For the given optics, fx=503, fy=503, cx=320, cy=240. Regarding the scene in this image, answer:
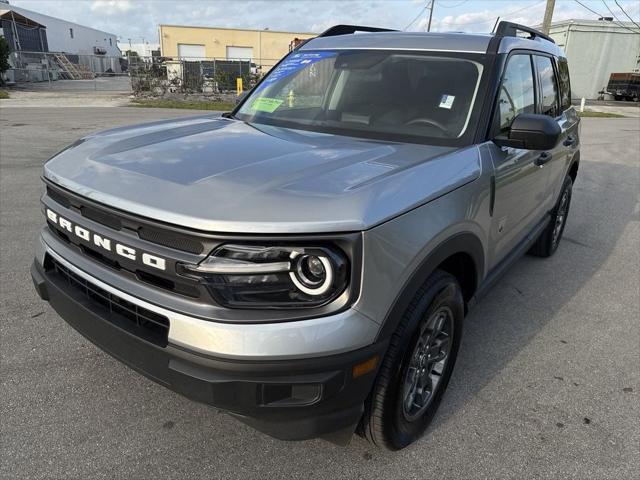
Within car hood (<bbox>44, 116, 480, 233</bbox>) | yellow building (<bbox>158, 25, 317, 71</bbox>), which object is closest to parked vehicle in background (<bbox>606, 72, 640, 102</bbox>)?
yellow building (<bbox>158, 25, 317, 71</bbox>)

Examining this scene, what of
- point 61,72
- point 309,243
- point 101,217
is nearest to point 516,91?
point 309,243

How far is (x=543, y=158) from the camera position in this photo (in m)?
3.54

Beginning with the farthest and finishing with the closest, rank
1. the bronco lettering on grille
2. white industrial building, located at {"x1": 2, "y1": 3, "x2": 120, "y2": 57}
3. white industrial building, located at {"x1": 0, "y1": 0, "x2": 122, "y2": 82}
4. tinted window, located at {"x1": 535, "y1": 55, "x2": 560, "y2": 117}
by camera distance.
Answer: white industrial building, located at {"x1": 2, "y1": 3, "x2": 120, "y2": 57} → white industrial building, located at {"x1": 0, "y1": 0, "x2": 122, "y2": 82} → tinted window, located at {"x1": 535, "y1": 55, "x2": 560, "y2": 117} → the bronco lettering on grille

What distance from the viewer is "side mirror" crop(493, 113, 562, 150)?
2.59 m

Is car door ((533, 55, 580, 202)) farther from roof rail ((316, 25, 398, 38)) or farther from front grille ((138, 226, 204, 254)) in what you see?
front grille ((138, 226, 204, 254))

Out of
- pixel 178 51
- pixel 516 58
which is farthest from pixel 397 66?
pixel 178 51

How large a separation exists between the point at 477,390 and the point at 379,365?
1220mm

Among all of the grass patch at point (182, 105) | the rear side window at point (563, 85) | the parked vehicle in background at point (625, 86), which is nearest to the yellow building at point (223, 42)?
the parked vehicle in background at point (625, 86)

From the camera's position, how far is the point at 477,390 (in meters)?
2.87

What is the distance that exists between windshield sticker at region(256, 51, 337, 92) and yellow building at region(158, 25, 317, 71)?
4997 centimetres

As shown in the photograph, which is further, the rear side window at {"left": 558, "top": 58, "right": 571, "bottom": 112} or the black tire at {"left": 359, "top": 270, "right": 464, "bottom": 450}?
the rear side window at {"left": 558, "top": 58, "right": 571, "bottom": 112}

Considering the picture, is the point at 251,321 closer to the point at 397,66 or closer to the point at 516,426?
the point at 516,426

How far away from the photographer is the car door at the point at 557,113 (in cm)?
386

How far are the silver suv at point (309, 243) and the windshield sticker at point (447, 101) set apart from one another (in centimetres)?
2
